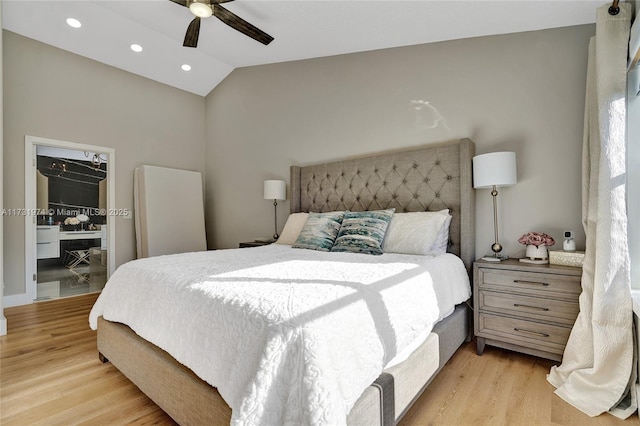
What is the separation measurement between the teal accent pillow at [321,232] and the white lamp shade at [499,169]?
3.91ft

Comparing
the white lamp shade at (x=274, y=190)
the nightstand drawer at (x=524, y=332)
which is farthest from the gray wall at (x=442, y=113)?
the nightstand drawer at (x=524, y=332)

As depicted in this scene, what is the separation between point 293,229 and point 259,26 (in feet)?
6.44

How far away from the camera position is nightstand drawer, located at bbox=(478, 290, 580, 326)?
74.4 inches

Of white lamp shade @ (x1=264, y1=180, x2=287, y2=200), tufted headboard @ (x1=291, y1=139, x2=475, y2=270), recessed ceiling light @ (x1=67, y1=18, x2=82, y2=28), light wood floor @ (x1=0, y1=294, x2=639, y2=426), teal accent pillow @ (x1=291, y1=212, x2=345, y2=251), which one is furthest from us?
white lamp shade @ (x1=264, y1=180, x2=287, y2=200)

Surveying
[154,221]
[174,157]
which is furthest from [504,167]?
[174,157]

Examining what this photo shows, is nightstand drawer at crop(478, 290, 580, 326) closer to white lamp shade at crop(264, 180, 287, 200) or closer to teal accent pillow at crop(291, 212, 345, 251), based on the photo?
teal accent pillow at crop(291, 212, 345, 251)

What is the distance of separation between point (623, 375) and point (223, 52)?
4545 mm

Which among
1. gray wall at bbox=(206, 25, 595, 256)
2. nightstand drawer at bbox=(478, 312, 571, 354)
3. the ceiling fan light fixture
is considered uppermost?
the ceiling fan light fixture

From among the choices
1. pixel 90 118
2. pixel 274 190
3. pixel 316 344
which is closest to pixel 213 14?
pixel 274 190

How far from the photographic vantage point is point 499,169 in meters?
2.22

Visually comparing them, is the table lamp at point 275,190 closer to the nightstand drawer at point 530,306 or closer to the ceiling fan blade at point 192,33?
the ceiling fan blade at point 192,33

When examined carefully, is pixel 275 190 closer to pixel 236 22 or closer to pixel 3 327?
pixel 236 22

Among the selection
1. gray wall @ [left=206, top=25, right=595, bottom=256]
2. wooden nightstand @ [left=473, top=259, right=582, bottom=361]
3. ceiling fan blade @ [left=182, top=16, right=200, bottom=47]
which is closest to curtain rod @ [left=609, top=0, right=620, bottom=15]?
gray wall @ [left=206, top=25, right=595, bottom=256]

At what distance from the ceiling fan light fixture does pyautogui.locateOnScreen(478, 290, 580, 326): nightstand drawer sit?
2820 mm
